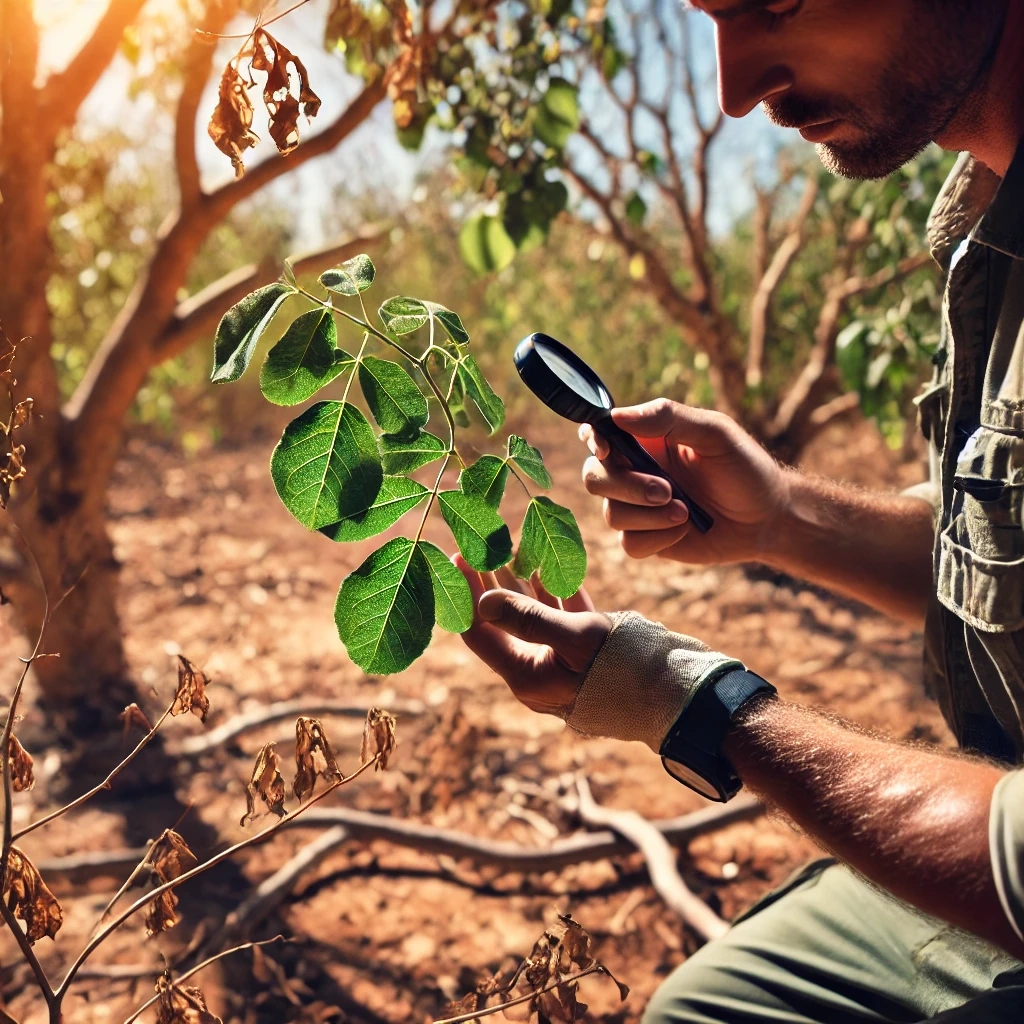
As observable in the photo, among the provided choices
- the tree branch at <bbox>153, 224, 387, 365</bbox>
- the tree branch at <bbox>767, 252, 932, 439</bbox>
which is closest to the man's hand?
the tree branch at <bbox>153, 224, 387, 365</bbox>

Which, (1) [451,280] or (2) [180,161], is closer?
(2) [180,161]

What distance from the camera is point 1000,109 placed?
135cm

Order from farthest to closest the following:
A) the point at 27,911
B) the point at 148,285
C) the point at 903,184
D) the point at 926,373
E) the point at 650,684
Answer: the point at 926,373
the point at 903,184
the point at 148,285
the point at 650,684
the point at 27,911

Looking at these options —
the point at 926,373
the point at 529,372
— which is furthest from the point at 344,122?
the point at 926,373

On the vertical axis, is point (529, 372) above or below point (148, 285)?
below

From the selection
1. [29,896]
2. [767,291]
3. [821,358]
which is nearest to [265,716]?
[29,896]

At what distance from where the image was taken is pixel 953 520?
1.53m

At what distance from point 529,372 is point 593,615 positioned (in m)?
0.34

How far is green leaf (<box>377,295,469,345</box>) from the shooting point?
3.35 ft

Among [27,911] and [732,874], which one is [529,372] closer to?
[27,911]

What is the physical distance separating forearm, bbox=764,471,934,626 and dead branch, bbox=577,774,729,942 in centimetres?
83

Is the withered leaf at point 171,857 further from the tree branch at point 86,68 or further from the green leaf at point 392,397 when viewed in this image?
the tree branch at point 86,68

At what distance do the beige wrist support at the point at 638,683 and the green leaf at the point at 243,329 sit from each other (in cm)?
59

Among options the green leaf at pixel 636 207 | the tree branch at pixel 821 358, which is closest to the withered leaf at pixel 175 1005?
the green leaf at pixel 636 207
